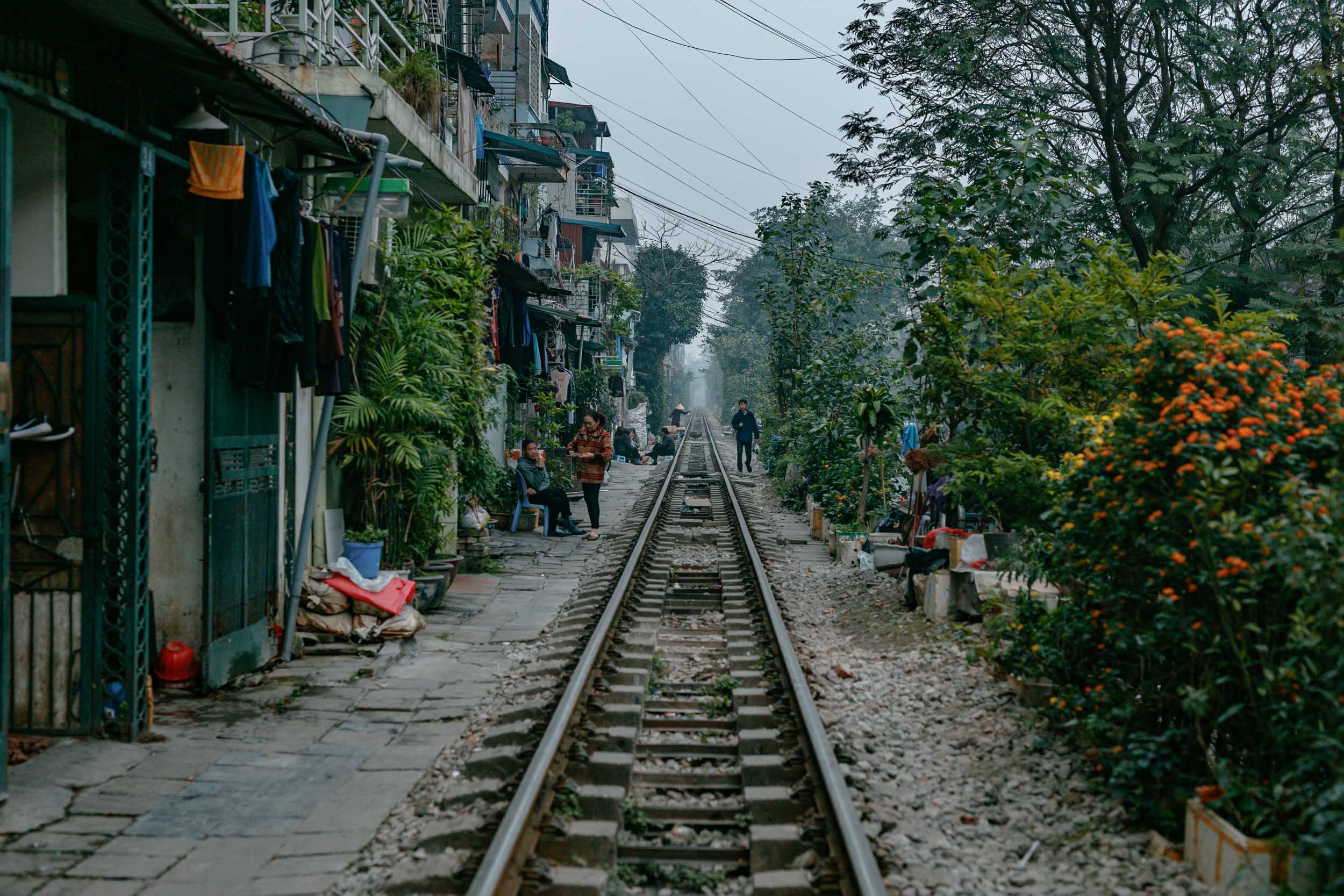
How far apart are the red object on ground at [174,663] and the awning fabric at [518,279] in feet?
26.2

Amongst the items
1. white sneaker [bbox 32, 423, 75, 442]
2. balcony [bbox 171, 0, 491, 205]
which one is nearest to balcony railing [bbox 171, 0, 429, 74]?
balcony [bbox 171, 0, 491, 205]

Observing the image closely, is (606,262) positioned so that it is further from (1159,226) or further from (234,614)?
(234,614)

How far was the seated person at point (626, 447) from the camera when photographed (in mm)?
33094

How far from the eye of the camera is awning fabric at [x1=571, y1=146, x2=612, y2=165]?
34.6 metres

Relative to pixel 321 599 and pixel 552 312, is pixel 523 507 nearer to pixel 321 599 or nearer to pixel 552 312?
pixel 321 599

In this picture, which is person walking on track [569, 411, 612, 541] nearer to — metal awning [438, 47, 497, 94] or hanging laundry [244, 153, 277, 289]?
metal awning [438, 47, 497, 94]

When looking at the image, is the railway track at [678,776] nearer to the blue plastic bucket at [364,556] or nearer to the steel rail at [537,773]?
the steel rail at [537,773]

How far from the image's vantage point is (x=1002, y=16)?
1622 cm

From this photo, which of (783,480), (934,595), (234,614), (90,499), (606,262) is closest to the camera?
(90,499)

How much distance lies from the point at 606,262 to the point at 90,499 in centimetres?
4155

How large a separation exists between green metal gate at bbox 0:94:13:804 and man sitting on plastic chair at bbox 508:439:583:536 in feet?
36.8

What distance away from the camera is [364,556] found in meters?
8.96

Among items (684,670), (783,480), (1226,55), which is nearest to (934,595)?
(684,670)

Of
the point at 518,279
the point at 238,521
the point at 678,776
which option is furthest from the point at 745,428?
the point at 678,776
